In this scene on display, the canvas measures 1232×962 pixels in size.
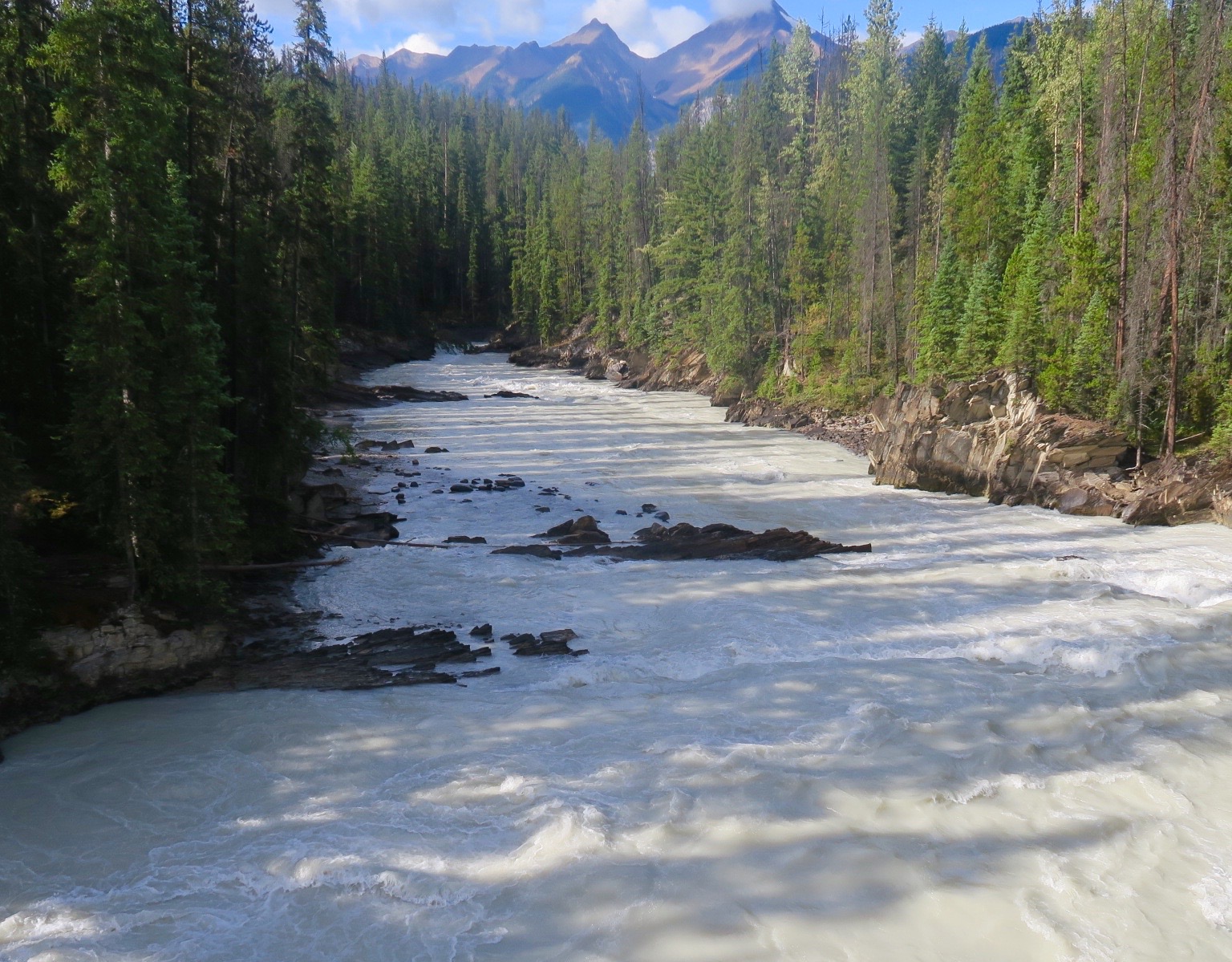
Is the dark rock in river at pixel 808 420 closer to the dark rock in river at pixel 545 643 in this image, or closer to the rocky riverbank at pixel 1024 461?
the rocky riverbank at pixel 1024 461

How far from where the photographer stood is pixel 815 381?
45562mm

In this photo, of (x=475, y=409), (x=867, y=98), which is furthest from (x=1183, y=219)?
(x=867, y=98)

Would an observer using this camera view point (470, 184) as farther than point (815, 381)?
Yes

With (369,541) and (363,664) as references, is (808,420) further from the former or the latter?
(363,664)

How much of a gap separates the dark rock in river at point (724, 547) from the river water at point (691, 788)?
1597 mm

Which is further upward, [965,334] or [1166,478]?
[965,334]

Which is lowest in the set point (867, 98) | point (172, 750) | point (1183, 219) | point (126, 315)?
point (172, 750)

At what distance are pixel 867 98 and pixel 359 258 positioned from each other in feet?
146

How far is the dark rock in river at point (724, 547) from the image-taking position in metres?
19.5

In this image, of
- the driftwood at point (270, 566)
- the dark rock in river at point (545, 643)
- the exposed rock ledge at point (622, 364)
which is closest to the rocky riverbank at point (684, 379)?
the exposed rock ledge at point (622, 364)

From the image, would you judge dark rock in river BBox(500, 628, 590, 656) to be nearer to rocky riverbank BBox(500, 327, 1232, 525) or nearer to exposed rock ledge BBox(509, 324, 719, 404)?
rocky riverbank BBox(500, 327, 1232, 525)

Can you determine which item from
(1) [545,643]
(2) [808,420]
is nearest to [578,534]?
(1) [545,643]

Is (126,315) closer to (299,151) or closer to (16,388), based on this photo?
(16,388)

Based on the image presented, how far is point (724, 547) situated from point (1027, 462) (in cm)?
1195
